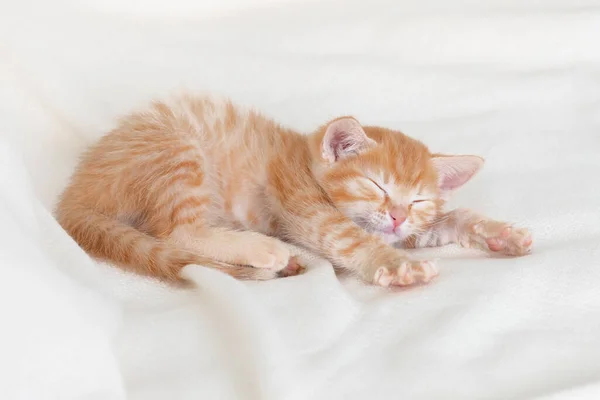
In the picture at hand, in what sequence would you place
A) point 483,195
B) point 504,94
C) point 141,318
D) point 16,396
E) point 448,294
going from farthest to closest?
1. point 504,94
2. point 483,195
3. point 448,294
4. point 141,318
5. point 16,396

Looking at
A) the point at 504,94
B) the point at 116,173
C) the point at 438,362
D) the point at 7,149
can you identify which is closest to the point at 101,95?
the point at 116,173

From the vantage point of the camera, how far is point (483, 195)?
2105mm

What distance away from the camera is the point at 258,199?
1.98m

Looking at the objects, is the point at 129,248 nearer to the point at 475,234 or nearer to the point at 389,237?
the point at 389,237

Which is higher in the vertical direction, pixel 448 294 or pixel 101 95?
pixel 101 95

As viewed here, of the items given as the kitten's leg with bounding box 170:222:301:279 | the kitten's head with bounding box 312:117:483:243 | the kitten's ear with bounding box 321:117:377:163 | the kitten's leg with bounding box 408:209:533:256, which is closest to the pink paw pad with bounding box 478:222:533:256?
the kitten's leg with bounding box 408:209:533:256

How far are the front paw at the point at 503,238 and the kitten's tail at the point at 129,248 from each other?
58cm

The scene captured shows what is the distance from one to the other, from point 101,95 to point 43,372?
1412 millimetres

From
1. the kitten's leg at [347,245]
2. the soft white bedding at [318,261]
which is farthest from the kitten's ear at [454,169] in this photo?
the kitten's leg at [347,245]

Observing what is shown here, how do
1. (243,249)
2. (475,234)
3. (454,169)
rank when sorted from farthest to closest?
1. (454,169)
2. (475,234)
3. (243,249)

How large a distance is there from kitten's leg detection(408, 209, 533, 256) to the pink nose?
0.14 meters

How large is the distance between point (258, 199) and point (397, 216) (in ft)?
1.29

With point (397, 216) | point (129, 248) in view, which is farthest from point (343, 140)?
point (129, 248)

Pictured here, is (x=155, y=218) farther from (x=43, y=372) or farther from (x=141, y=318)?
(x=43, y=372)
